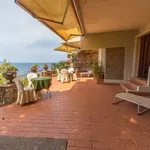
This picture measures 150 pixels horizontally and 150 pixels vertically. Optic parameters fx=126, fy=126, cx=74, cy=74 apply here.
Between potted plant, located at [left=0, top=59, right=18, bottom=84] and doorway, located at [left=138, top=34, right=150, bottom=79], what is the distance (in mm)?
5611

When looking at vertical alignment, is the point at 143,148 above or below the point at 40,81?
below

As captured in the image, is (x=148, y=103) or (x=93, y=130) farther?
(x=148, y=103)

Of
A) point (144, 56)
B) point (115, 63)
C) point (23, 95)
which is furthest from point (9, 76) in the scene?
point (144, 56)

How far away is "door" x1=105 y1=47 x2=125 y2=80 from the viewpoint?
7031 mm

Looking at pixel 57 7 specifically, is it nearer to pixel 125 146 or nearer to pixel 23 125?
pixel 23 125

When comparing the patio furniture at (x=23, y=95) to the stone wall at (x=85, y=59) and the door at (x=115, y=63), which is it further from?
the stone wall at (x=85, y=59)

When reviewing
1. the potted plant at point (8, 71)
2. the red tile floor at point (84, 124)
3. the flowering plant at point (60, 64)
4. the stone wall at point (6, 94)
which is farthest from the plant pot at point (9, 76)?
the flowering plant at point (60, 64)

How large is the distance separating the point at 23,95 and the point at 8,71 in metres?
1.26

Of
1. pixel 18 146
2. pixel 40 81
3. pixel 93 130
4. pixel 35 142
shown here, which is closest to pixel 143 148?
pixel 93 130

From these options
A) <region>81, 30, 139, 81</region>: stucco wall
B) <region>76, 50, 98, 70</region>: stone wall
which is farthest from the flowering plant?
<region>81, 30, 139, 81</region>: stucco wall

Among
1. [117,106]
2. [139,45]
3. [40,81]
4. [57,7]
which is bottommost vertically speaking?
[117,106]

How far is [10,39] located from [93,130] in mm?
23020

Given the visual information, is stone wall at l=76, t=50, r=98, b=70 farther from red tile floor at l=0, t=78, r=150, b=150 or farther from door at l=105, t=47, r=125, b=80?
red tile floor at l=0, t=78, r=150, b=150

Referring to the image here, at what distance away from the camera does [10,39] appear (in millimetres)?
21312
